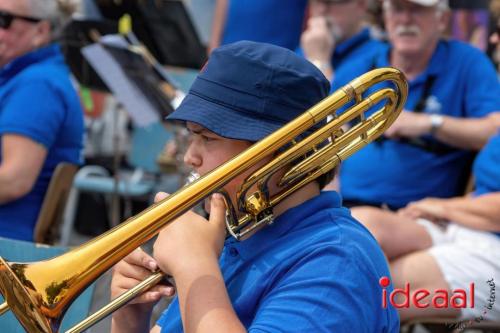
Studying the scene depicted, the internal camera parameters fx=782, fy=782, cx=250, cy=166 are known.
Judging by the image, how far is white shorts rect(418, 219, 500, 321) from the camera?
2.51 metres

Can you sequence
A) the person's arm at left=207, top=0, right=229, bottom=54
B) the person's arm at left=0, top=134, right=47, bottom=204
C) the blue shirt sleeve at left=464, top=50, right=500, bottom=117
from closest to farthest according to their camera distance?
the person's arm at left=0, top=134, right=47, bottom=204, the blue shirt sleeve at left=464, top=50, right=500, bottom=117, the person's arm at left=207, top=0, right=229, bottom=54

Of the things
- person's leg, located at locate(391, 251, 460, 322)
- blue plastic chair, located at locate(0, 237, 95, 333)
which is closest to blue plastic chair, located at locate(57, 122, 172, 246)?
person's leg, located at locate(391, 251, 460, 322)

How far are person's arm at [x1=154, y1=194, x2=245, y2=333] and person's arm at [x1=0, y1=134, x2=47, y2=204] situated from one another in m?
1.69

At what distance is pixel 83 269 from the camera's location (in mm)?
1330

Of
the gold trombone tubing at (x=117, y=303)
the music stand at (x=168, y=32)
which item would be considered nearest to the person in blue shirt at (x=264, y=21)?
the music stand at (x=168, y=32)

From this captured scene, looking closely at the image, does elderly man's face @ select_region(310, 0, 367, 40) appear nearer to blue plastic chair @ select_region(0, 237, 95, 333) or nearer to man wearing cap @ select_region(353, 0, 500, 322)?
man wearing cap @ select_region(353, 0, 500, 322)

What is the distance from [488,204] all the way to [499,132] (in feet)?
1.17

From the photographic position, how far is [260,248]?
148 centimetres

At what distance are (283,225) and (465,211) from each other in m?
1.46

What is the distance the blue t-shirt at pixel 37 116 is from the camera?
9.93 feet

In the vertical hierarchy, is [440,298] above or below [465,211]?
below

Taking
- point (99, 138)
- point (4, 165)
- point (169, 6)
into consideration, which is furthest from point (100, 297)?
point (99, 138)

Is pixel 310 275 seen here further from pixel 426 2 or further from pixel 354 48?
pixel 354 48

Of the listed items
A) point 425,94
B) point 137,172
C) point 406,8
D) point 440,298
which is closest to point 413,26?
point 406,8
